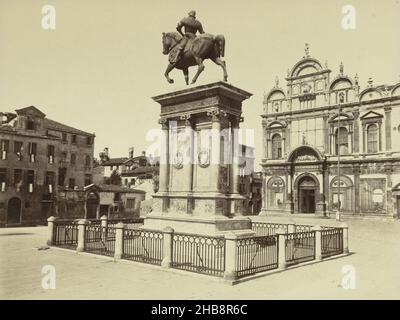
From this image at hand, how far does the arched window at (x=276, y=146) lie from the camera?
43844 mm

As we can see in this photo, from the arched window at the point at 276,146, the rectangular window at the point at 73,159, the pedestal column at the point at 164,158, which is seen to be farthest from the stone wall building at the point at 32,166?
the pedestal column at the point at 164,158

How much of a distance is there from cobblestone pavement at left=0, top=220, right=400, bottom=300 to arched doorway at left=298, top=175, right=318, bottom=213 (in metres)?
27.5

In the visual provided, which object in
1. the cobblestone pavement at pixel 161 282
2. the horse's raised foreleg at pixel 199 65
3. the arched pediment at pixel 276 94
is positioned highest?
the arched pediment at pixel 276 94

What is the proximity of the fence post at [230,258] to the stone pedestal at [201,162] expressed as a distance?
3.38 m

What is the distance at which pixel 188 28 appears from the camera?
15.6 metres

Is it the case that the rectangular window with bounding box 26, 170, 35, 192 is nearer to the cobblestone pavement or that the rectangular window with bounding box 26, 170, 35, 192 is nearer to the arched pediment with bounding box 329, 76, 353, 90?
the cobblestone pavement

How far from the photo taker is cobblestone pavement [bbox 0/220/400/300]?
27.9 ft

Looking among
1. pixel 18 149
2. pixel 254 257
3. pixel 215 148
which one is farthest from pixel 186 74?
pixel 18 149

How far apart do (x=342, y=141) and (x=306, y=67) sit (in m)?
9.10

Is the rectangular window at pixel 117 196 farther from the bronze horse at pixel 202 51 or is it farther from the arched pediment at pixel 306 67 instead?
the bronze horse at pixel 202 51

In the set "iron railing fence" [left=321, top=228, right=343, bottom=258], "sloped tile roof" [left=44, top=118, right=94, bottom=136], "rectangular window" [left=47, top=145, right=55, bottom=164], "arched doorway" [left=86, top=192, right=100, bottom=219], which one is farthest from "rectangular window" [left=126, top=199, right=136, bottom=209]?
"iron railing fence" [left=321, top=228, right=343, bottom=258]

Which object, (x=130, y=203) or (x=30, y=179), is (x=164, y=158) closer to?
(x=30, y=179)
